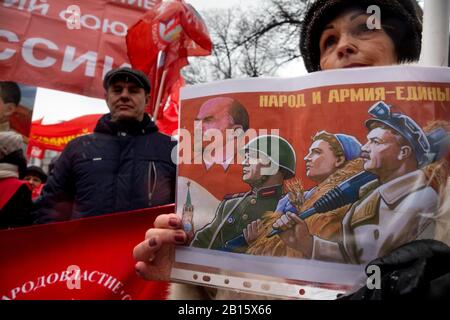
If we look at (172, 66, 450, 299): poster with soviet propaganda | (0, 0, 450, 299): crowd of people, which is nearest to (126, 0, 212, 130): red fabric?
(0, 0, 450, 299): crowd of people

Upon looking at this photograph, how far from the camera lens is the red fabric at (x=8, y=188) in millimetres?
1937

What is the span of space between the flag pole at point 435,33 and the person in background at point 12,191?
67.7 inches

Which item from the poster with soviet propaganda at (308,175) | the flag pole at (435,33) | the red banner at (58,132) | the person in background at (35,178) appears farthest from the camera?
the red banner at (58,132)

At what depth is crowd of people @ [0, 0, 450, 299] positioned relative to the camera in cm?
95

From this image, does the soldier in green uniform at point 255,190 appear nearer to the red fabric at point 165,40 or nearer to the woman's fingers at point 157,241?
the woman's fingers at point 157,241

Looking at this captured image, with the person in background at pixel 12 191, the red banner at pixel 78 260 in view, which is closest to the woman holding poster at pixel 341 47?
the red banner at pixel 78 260

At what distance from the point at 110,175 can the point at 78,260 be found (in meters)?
0.47

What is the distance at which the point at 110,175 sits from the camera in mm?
1974

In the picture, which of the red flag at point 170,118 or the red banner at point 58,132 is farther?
the red banner at point 58,132

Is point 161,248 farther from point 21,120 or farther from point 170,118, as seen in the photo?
point 170,118

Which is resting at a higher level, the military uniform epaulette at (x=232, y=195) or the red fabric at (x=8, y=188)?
the red fabric at (x=8, y=188)

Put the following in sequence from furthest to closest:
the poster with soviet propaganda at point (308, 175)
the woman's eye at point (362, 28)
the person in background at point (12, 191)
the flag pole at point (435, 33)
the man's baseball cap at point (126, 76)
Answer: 1. the man's baseball cap at point (126, 76)
2. the person in background at point (12, 191)
3. the flag pole at point (435, 33)
4. the woman's eye at point (362, 28)
5. the poster with soviet propaganda at point (308, 175)

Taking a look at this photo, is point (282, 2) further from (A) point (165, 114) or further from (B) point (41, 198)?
(B) point (41, 198)
